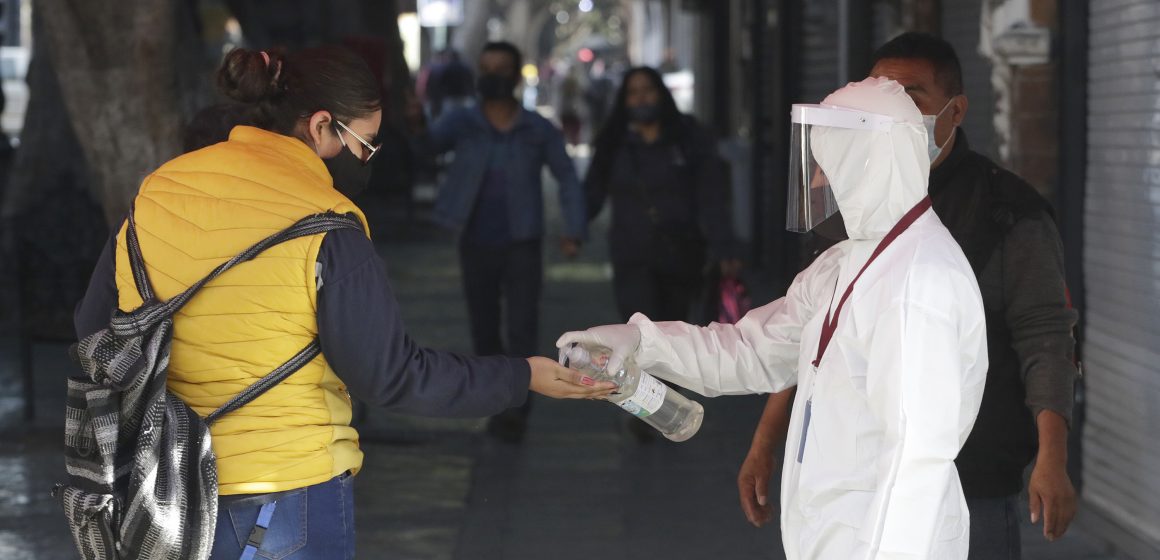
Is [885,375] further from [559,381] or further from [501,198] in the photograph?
[501,198]

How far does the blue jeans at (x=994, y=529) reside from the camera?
3.62 m

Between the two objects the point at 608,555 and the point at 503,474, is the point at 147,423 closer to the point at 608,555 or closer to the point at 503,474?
the point at 608,555

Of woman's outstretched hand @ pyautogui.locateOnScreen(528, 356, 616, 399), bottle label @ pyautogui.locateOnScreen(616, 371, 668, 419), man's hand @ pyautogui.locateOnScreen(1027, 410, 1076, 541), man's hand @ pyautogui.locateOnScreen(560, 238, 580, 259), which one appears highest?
woman's outstretched hand @ pyautogui.locateOnScreen(528, 356, 616, 399)

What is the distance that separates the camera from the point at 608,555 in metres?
6.14

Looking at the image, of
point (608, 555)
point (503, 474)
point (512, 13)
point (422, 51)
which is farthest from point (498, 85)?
point (512, 13)

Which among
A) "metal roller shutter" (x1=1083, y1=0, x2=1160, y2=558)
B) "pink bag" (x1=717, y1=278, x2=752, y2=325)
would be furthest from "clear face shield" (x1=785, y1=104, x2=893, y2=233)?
"pink bag" (x1=717, y1=278, x2=752, y2=325)

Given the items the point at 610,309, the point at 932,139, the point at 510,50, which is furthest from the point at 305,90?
the point at 610,309

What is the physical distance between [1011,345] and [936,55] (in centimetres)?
75

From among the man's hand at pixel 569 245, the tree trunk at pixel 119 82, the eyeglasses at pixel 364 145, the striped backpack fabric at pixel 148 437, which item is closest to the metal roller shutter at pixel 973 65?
the man's hand at pixel 569 245

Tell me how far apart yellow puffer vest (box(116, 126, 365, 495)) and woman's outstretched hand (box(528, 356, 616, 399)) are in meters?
0.55

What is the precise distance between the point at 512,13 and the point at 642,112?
57.2 meters

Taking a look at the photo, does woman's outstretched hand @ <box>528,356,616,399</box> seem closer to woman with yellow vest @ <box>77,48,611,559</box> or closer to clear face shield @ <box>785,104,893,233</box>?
woman with yellow vest @ <box>77,48,611,559</box>

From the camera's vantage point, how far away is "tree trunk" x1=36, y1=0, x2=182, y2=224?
7777 mm

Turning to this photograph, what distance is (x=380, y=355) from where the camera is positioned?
3172 mm
